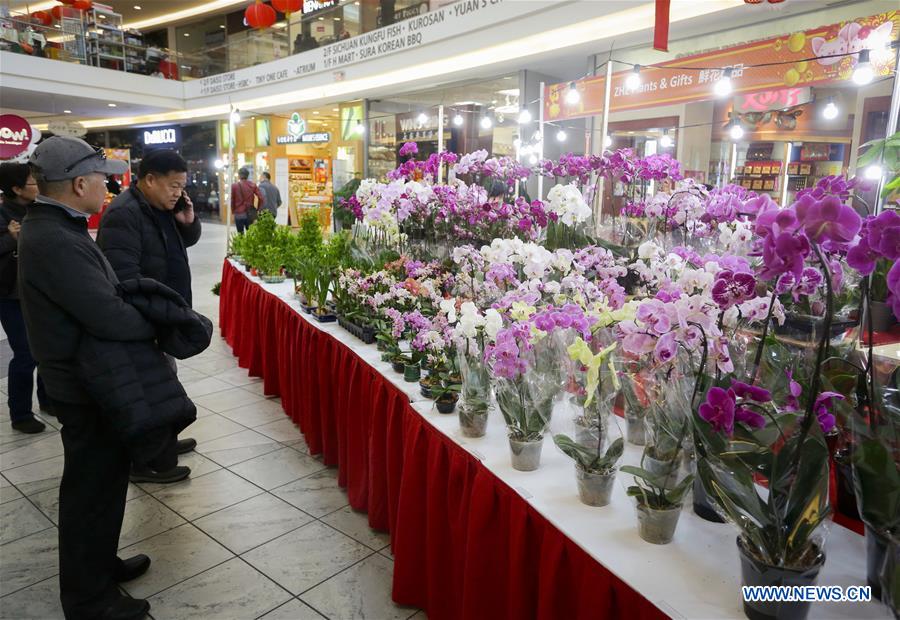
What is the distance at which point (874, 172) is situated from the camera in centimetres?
192

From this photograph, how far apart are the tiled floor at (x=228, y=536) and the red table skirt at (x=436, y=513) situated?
150 millimetres

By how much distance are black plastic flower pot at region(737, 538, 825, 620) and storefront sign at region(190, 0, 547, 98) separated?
285 inches

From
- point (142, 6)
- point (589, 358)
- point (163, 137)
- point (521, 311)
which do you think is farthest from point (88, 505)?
point (142, 6)

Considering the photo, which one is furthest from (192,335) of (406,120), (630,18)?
(406,120)

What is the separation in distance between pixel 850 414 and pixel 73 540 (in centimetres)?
212

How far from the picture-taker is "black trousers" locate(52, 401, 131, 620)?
5.99ft

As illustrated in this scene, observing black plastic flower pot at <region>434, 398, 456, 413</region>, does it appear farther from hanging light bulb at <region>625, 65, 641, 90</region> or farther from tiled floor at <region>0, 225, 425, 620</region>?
hanging light bulb at <region>625, 65, 641, 90</region>

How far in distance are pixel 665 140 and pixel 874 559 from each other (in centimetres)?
767

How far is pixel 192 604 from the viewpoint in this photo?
2.09 meters

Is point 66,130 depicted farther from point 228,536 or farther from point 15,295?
point 228,536

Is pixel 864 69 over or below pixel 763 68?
below

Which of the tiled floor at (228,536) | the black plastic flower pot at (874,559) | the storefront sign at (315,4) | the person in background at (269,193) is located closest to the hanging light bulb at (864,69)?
the black plastic flower pot at (874,559)

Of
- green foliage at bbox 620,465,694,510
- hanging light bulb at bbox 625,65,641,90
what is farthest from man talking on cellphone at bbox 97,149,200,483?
hanging light bulb at bbox 625,65,641,90

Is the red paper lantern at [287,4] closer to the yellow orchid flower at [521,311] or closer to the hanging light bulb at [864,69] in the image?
the hanging light bulb at [864,69]
